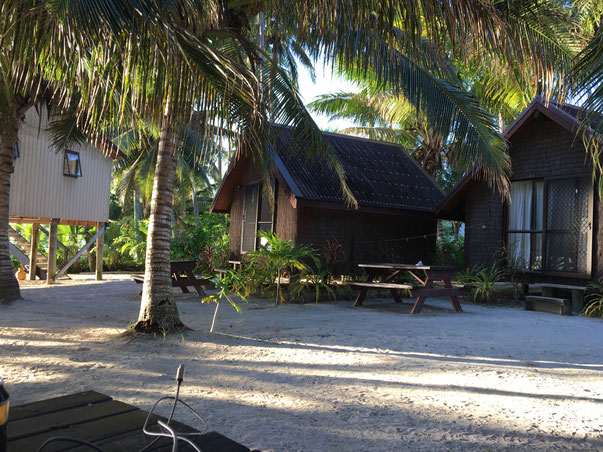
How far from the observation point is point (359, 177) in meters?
14.7

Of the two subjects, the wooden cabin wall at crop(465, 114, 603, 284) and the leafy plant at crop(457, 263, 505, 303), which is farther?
the leafy plant at crop(457, 263, 505, 303)

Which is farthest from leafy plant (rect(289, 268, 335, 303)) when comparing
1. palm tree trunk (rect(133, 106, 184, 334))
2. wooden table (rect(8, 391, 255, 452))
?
wooden table (rect(8, 391, 255, 452))

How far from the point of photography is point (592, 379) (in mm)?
5137

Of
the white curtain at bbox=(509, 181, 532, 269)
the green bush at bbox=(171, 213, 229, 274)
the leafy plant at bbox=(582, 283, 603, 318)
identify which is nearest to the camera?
the leafy plant at bbox=(582, 283, 603, 318)

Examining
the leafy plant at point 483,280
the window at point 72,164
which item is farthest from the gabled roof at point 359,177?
the window at point 72,164

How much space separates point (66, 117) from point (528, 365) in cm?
1090

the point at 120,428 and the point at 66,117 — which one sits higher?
the point at 66,117

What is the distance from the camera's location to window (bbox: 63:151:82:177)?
17.2 meters

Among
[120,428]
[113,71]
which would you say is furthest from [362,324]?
[120,428]

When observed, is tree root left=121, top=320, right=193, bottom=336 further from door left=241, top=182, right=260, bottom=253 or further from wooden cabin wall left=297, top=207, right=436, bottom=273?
door left=241, top=182, right=260, bottom=253

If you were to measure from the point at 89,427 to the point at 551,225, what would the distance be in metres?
12.0

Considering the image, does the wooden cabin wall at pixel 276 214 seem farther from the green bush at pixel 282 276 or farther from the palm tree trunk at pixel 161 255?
the palm tree trunk at pixel 161 255

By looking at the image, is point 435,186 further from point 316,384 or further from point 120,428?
point 120,428

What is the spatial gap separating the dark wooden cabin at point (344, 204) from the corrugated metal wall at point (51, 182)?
469cm
